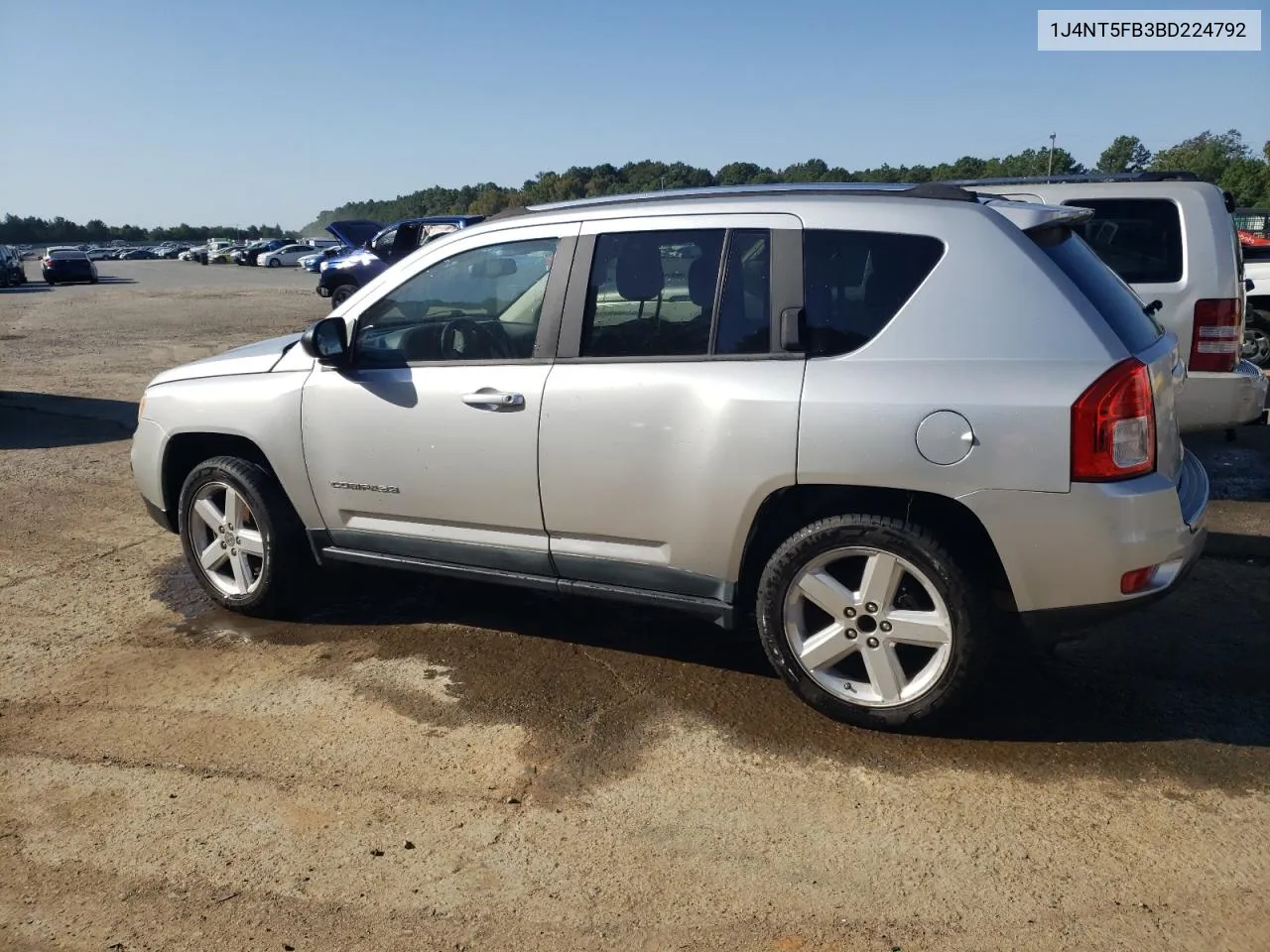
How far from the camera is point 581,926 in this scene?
2.79m

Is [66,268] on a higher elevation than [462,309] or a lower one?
higher

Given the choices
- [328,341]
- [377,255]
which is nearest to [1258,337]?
[328,341]

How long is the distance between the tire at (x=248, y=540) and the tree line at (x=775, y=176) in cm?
407

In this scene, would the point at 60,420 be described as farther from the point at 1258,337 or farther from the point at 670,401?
the point at 1258,337

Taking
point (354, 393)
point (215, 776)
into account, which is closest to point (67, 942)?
point (215, 776)

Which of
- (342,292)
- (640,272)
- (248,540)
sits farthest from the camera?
A: (342,292)

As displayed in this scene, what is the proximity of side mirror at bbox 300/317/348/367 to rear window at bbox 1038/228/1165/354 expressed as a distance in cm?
282

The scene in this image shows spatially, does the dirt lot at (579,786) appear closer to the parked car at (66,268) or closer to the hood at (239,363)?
the hood at (239,363)

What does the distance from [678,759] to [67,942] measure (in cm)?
188

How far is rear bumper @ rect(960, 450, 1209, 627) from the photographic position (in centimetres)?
335

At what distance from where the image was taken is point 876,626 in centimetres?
368

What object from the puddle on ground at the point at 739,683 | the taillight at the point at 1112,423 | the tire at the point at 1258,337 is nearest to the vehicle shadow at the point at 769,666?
the puddle on ground at the point at 739,683

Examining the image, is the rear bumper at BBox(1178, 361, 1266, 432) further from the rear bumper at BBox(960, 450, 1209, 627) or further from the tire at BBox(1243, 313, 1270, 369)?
the tire at BBox(1243, 313, 1270, 369)

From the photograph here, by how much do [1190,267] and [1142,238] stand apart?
0.36m
